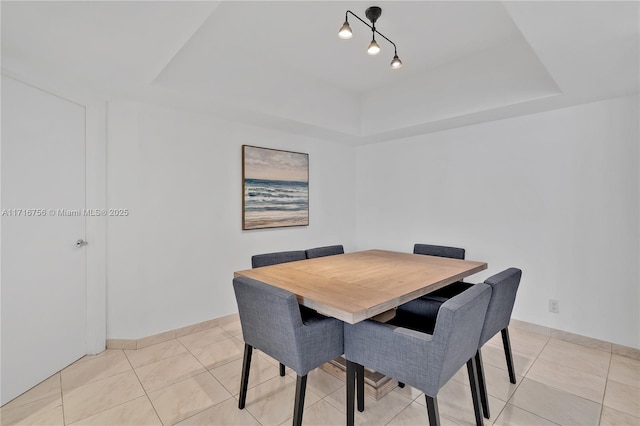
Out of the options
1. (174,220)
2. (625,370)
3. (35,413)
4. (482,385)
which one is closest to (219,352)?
(35,413)

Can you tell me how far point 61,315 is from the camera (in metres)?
2.27

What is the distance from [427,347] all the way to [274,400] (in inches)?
44.4

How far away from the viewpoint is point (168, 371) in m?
2.24

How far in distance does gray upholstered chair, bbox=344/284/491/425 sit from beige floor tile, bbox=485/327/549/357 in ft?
4.43

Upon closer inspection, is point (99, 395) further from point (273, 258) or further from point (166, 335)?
point (273, 258)

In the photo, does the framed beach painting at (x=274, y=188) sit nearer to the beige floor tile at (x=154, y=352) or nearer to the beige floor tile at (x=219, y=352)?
the beige floor tile at (x=219, y=352)

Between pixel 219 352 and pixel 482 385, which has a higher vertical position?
pixel 482 385

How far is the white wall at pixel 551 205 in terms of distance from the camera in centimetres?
249

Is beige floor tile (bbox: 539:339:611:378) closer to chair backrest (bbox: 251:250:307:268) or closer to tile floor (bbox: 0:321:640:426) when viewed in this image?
tile floor (bbox: 0:321:640:426)

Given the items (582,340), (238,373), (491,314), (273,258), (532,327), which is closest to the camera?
(491,314)

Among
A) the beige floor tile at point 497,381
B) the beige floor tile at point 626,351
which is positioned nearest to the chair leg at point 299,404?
the beige floor tile at point 497,381

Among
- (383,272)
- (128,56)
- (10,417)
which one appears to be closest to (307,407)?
(383,272)

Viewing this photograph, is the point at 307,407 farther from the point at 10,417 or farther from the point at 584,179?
the point at 584,179

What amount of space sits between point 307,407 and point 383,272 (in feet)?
3.06
